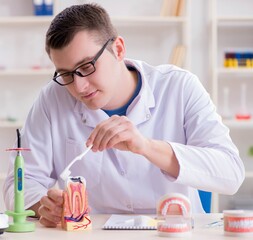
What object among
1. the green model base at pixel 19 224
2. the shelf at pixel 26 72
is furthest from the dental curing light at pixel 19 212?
the shelf at pixel 26 72

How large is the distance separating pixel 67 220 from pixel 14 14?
3373 mm

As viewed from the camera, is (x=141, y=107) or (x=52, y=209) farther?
(x=141, y=107)

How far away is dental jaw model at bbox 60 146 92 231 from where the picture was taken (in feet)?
5.36

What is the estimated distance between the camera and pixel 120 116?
1854 millimetres

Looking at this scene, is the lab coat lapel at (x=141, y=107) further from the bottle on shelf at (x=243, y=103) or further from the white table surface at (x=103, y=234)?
the bottle on shelf at (x=243, y=103)

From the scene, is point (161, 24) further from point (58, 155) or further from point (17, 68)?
point (58, 155)

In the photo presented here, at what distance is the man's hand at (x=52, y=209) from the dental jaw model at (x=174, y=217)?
26cm

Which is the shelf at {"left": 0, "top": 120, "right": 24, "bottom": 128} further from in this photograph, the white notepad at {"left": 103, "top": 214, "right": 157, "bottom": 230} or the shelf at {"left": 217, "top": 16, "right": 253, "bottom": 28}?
the white notepad at {"left": 103, "top": 214, "right": 157, "bottom": 230}

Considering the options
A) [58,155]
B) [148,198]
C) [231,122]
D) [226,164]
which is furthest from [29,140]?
[231,122]

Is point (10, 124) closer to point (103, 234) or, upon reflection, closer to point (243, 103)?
point (243, 103)

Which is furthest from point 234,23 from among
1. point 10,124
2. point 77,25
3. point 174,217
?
point 174,217

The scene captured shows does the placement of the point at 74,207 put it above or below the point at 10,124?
above

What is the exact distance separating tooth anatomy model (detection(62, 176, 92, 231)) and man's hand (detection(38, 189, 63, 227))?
0.11 ft

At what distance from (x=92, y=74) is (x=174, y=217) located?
0.54 m
